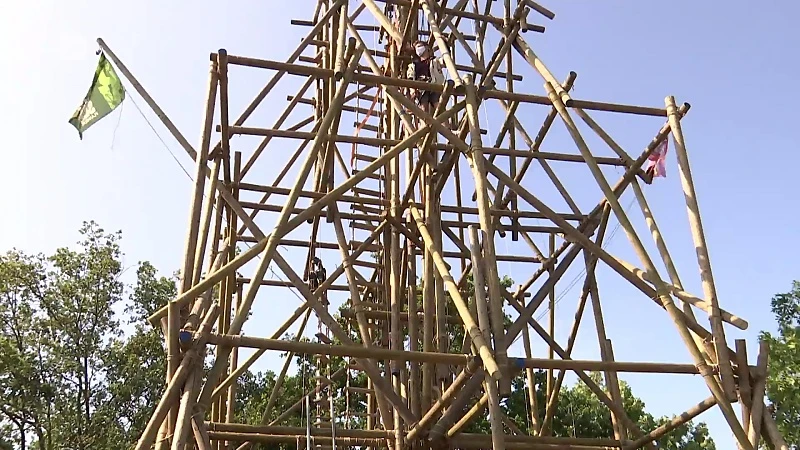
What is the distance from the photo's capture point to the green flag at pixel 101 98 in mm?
9023

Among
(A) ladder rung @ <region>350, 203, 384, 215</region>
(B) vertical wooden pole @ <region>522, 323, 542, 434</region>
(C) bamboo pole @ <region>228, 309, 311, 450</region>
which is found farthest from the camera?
(A) ladder rung @ <region>350, 203, 384, 215</region>

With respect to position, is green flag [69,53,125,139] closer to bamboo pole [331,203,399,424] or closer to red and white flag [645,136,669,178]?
bamboo pole [331,203,399,424]

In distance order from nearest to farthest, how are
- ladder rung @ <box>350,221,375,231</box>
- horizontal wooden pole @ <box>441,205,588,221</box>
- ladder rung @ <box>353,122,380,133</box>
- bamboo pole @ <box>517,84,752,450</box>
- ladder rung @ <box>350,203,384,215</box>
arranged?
bamboo pole @ <box>517,84,752,450</box>
horizontal wooden pole @ <box>441,205,588,221</box>
ladder rung @ <box>350,221,375,231</box>
ladder rung @ <box>350,203,384,215</box>
ladder rung @ <box>353,122,380,133</box>

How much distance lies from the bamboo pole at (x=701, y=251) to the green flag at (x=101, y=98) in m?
6.15

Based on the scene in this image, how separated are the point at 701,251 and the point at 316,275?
5162mm

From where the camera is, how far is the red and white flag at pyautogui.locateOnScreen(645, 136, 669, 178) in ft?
27.9

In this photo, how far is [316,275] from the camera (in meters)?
10.6

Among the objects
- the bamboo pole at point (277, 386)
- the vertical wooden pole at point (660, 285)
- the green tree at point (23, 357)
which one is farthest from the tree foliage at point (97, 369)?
the vertical wooden pole at point (660, 285)

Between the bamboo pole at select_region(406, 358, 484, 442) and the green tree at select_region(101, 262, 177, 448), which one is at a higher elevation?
the green tree at select_region(101, 262, 177, 448)

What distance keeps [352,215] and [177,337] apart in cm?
451

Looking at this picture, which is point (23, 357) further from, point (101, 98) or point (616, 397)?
point (616, 397)

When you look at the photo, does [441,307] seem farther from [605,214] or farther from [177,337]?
[177,337]

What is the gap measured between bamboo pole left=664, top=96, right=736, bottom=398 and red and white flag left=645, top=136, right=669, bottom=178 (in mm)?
413

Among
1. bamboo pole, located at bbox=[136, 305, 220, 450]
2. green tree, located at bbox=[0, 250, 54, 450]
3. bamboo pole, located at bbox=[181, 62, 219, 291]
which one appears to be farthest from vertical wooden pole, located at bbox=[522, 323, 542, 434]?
green tree, located at bbox=[0, 250, 54, 450]
